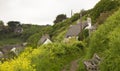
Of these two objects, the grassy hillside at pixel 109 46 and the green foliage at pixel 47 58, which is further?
the green foliage at pixel 47 58

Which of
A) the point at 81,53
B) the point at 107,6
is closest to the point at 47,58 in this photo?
the point at 81,53

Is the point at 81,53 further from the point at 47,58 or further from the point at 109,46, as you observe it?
the point at 109,46

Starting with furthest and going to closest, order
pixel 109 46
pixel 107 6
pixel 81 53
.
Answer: pixel 107 6, pixel 81 53, pixel 109 46

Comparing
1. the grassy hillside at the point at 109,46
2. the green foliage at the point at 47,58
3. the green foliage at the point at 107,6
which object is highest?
the green foliage at the point at 107,6

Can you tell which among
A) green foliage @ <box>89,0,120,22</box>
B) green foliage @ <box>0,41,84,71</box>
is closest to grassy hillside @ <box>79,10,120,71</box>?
green foliage @ <box>0,41,84,71</box>

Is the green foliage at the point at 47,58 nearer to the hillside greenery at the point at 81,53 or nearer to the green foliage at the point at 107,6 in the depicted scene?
the hillside greenery at the point at 81,53

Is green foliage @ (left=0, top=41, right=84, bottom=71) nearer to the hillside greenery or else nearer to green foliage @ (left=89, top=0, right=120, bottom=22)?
the hillside greenery

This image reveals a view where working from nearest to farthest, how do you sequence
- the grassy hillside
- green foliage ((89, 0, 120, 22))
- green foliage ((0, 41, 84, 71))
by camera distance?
the grassy hillside
green foliage ((0, 41, 84, 71))
green foliage ((89, 0, 120, 22))

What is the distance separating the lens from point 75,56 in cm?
5075

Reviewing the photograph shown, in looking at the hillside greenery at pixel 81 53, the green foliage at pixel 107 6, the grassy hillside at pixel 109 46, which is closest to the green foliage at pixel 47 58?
the hillside greenery at pixel 81 53

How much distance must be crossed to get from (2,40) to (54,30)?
44.1m

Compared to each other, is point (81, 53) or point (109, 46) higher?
point (109, 46)

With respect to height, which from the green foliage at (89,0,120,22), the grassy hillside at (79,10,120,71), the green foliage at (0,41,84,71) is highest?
the green foliage at (89,0,120,22)

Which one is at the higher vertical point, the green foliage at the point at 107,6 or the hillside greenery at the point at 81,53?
the green foliage at the point at 107,6
